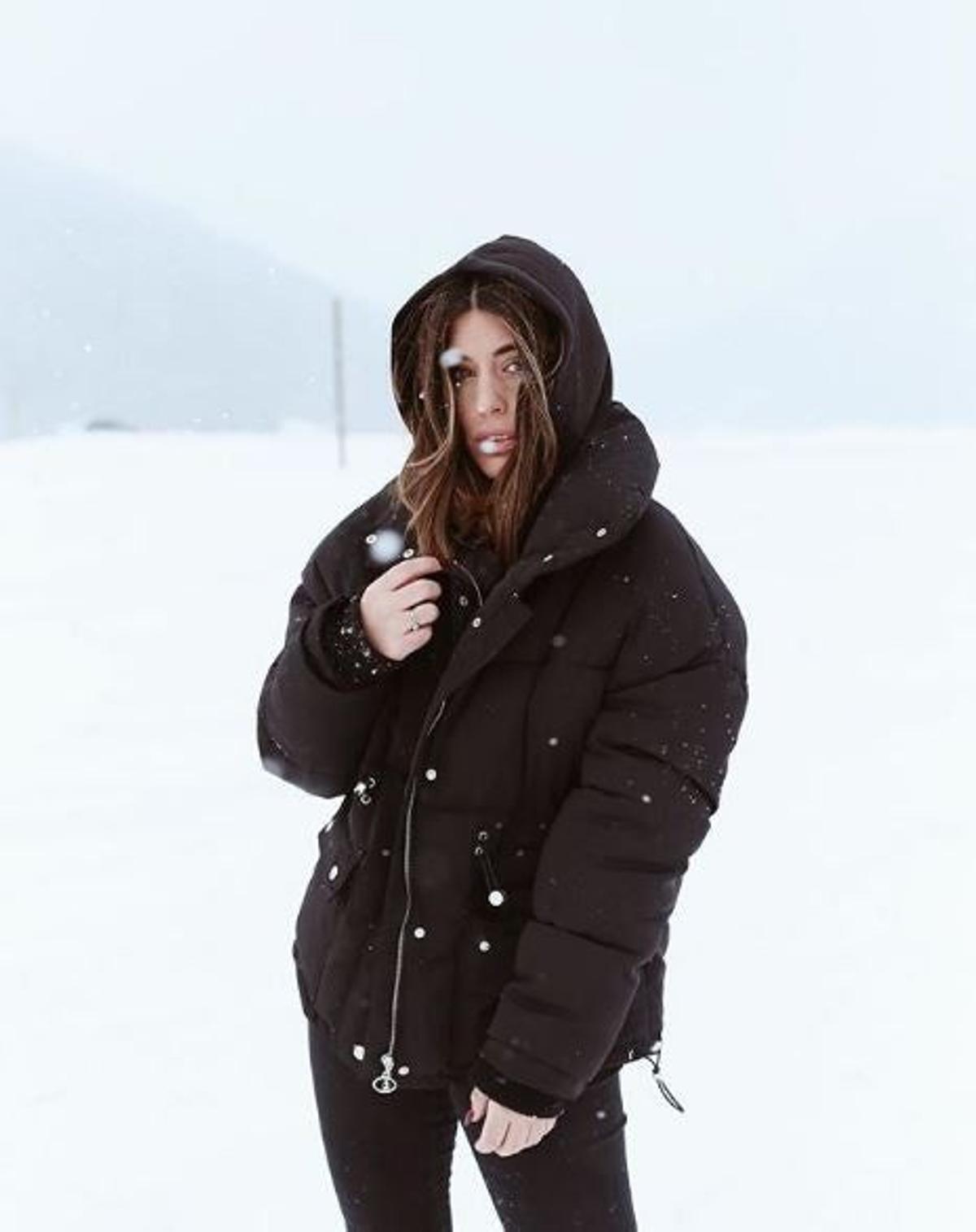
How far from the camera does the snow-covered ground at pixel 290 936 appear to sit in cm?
329

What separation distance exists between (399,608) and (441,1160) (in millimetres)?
964

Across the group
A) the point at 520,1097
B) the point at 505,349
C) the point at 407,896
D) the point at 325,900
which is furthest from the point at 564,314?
the point at 520,1097

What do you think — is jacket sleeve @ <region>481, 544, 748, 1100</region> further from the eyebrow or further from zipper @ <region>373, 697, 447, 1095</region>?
the eyebrow

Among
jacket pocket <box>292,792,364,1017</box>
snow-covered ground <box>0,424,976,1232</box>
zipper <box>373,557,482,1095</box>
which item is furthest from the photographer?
snow-covered ground <box>0,424,976,1232</box>

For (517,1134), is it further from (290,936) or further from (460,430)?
(290,936)

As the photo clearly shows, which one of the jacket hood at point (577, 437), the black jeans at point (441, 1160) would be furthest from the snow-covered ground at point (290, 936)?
the jacket hood at point (577, 437)

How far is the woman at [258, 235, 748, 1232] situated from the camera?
5.72 feet

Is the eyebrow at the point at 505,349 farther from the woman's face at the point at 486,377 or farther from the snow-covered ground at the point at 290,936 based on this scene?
the snow-covered ground at the point at 290,936

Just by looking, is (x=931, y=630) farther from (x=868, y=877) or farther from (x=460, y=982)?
(x=460, y=982)

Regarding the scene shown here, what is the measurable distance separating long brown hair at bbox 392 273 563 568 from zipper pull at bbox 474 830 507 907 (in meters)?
0.42

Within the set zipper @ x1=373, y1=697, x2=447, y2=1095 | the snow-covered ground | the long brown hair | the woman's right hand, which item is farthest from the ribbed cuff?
the snow-covered ground

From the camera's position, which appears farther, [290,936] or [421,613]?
[290,936]

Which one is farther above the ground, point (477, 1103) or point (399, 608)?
point (399, 608)

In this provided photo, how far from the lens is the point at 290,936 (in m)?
4.59
